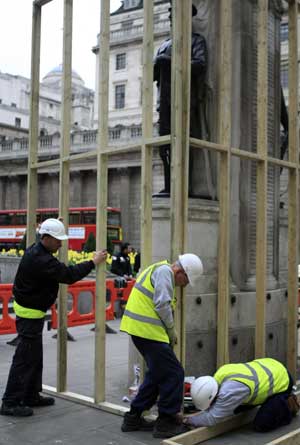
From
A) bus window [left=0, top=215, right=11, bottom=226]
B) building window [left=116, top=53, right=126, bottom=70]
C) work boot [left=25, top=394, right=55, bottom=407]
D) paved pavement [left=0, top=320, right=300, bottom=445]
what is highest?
building window [left=116, top=53, right=126, bottom=70]

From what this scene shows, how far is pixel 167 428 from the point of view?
5.44 metres

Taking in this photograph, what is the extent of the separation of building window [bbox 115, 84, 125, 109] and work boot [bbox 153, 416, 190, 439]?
50.3 m

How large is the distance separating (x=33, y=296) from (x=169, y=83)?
126 inches

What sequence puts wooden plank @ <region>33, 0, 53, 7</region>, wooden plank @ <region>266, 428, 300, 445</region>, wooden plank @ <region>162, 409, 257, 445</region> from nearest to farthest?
wooden plank @ <region>266, 428, 300, 445</region>
wooden plank @ <region>162, 409, 257, 445</region>
wooden plank @ <region>33, 0, 53, 7</region>

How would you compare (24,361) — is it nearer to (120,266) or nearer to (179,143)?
(179,143)

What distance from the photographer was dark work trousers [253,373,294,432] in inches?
223

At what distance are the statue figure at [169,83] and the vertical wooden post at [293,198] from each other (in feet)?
4.26

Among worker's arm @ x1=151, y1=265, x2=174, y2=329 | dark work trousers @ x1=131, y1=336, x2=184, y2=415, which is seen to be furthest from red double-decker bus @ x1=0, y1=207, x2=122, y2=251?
worker's arm @ x1=151, y1=265, x2=174, y2=329

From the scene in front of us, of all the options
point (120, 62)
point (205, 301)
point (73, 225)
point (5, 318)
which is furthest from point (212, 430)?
point (120, 62)

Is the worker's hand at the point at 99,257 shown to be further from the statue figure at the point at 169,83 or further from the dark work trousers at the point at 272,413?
the dark work trousers at the point at 272,413

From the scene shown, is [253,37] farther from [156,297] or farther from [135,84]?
[135,84]

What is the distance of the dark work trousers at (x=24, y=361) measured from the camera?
6.14 m

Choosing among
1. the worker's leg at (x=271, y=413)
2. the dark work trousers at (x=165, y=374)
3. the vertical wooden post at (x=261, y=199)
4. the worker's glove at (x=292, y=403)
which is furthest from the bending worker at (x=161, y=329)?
the vertical wooden post at (x=261, y=199)

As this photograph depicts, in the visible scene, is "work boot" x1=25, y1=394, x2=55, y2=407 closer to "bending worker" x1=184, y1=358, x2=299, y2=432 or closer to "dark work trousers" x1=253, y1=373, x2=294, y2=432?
"bending worker" x1=184, y1=358, x2=299, y2=432
